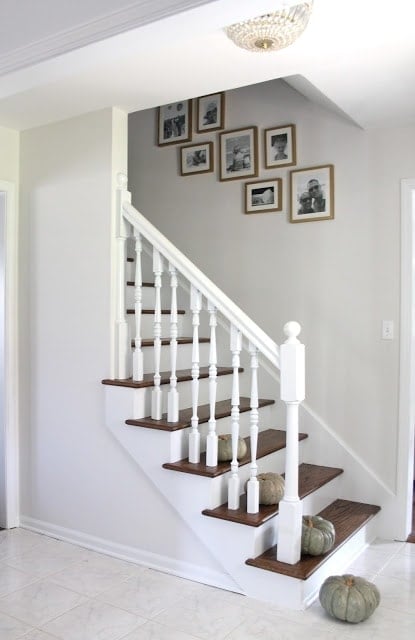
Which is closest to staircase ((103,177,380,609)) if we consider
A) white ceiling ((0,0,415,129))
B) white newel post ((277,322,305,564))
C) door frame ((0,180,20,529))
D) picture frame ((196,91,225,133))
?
white newel post ((277,322,305,564))

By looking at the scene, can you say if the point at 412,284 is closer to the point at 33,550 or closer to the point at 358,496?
the point at 358,496

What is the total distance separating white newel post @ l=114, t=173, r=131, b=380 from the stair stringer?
0.13 meters

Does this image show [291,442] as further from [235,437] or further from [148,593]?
[148,593]

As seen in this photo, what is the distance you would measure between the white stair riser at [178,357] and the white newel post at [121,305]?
129 mm

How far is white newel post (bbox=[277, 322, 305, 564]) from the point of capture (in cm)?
240

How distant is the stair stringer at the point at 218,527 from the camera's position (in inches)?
95.6

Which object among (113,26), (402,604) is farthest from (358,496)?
(113,26)

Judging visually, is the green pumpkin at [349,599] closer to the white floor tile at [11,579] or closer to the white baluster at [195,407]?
the white baluster at [195,407]

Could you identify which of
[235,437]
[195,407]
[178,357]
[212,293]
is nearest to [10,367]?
[178,357]

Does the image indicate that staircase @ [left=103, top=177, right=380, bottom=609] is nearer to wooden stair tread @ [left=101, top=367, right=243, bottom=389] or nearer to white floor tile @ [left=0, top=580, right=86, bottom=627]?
wooden stair tread @ [left=101, top=367, right=243, bottom=389]

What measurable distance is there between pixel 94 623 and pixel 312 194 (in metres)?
2.45

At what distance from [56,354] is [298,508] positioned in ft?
5.16

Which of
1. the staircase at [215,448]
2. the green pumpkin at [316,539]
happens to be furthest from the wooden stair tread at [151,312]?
the green pumpkin at [316,539]

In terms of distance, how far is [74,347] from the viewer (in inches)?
123
